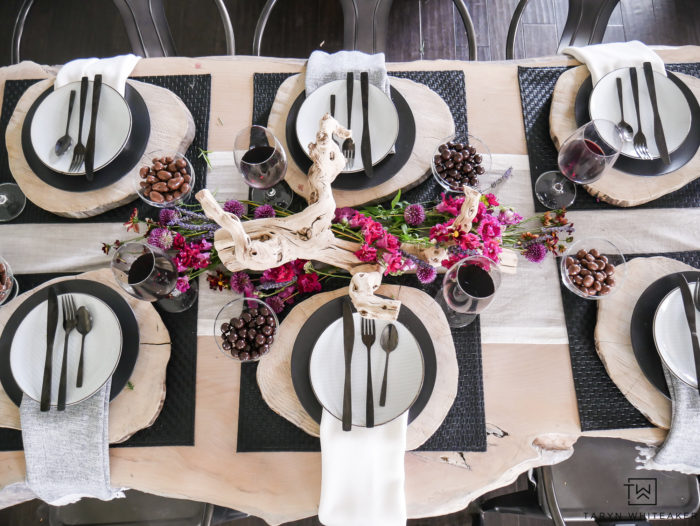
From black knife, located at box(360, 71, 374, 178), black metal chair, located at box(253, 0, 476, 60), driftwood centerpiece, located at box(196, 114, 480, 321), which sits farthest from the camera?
black metal chair, located at box(253, 0, 476, 60)

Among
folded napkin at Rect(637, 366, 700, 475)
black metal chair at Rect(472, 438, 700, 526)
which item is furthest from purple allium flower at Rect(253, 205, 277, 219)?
black metal chair at Rect(472, 438, 700, 526)

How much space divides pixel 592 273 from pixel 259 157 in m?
0.83

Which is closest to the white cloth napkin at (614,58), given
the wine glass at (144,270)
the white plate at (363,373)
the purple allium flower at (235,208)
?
the white plate at (363,373)

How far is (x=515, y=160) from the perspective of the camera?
1.31m

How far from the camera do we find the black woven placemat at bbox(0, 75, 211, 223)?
1.28m

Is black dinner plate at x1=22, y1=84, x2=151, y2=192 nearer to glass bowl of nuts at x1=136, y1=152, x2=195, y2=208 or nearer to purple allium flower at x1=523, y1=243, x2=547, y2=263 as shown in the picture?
glass bowl of nuts at x1=136, y1=152, x2=195, y2=208

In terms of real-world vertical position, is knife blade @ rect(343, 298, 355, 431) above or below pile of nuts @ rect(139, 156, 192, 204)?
below

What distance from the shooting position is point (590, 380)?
1149 mm

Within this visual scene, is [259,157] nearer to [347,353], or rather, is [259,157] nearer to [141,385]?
[347,353]

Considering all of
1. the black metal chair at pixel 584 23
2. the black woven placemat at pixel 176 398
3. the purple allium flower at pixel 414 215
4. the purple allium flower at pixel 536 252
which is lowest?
the black woven placemat at pixel 176 398

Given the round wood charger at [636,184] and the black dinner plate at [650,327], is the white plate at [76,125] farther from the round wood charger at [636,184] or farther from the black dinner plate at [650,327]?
the black dinner plate at [650,327]

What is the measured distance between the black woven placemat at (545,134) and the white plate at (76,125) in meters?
1.08

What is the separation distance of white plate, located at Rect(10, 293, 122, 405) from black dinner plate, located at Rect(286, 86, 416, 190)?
24.1 inches

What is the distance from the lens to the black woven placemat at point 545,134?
126cm
